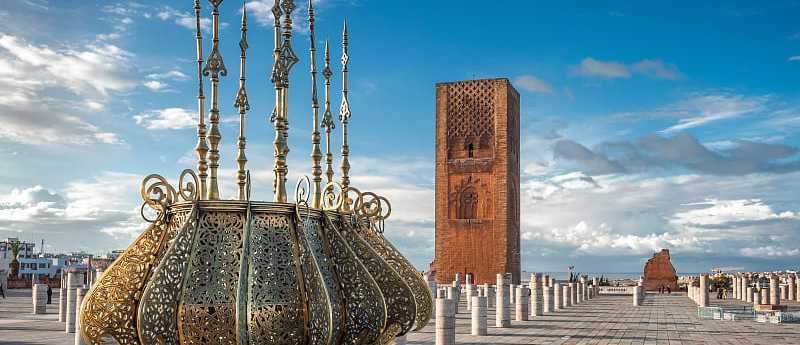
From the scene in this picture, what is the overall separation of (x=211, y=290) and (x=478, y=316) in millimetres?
9776

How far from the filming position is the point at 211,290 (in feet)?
14.4

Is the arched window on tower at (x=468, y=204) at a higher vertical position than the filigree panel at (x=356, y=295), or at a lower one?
higher

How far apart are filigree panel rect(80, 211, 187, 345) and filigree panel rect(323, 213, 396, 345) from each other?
3.35 ft

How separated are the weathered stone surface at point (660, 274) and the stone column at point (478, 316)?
2772 centimetres

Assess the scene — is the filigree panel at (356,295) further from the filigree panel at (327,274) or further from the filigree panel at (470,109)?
the filigree panel at (470,109)

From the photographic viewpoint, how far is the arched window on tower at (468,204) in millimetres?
37750

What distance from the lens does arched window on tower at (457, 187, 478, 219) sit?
1486 inches

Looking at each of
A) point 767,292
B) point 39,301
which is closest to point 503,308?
point 39,301

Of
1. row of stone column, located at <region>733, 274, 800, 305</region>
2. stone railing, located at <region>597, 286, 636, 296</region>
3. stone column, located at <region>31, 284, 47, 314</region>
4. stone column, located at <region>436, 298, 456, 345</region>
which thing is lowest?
stone railing, located at <region>597, 286, 636, 296</region>

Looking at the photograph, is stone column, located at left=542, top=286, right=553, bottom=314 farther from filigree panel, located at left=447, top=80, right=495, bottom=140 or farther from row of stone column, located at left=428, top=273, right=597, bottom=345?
filigree panel, located at left=447, top=80, right=495, bottom=140

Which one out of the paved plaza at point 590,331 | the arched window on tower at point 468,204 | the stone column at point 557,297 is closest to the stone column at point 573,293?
the stone column at point 557,297

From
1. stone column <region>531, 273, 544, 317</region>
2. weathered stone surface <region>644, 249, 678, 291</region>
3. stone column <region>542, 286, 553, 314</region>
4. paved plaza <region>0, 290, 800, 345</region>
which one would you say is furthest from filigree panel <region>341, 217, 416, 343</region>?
weathered stone surface <region>644, 249, 678, 291</region>

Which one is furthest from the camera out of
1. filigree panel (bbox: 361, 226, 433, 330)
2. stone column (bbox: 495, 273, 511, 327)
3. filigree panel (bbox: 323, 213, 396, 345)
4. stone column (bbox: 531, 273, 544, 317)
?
stone column (bbox: 531, 273, 544, 317)

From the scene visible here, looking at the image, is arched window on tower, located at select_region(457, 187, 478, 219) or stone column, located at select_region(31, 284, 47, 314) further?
arched window on tower, located at select_region(457, 187, 478, 219)
